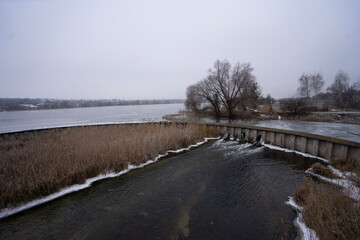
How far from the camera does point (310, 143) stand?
764cm

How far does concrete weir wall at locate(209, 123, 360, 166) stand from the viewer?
20.4 ft

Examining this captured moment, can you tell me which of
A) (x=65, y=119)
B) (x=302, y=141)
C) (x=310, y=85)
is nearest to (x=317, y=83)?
(x=310, y=85)

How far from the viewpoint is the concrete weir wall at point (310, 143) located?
20.4ft

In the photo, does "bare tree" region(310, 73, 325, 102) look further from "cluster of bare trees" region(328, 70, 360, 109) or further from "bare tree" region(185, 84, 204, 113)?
"bare tree" region(185, 84, 204, 113)

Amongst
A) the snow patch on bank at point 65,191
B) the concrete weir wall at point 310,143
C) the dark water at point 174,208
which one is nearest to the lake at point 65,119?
the snow patch on bank at point 65,191

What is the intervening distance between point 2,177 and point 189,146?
7.47 meters

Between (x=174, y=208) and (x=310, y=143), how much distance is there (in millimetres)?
8100

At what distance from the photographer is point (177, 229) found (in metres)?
3.10

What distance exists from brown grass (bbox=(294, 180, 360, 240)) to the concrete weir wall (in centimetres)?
481

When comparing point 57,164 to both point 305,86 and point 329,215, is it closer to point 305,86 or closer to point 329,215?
point 329,215

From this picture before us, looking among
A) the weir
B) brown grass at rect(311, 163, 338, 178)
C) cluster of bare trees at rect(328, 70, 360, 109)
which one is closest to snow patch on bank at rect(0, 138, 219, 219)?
brown grass at rect(311, 163, 338, 178)

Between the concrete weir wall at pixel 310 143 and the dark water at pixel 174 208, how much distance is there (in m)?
2.00

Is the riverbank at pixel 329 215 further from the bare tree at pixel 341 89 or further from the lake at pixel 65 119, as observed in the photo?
the bare tree at pixel 341 89

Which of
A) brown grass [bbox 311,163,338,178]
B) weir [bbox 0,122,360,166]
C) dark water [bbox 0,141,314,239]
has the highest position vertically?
weir [bbox 0,122,360,166]
